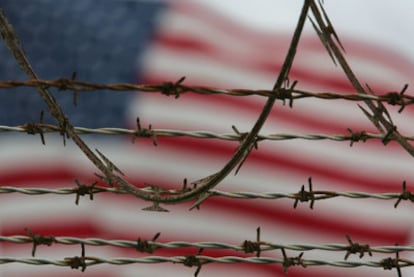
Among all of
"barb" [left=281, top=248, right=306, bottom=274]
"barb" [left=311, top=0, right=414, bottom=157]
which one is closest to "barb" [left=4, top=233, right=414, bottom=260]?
"barb" [left=281, top=248, right=306, bottom=274]

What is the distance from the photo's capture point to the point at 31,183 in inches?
133

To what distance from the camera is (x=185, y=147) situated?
140 inches

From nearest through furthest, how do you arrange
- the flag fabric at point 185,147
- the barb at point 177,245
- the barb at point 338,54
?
the barb at point 338,54, the barb at point 177,245, the flag fabric at point 185,147

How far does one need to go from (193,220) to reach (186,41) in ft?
2.42

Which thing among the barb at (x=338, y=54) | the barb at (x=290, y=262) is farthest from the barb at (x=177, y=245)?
the barb at (x=338, y=54)

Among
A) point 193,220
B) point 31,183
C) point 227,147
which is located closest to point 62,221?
point 31,183

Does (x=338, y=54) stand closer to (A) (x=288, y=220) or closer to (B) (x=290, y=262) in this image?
(B) (x=290, y=262)

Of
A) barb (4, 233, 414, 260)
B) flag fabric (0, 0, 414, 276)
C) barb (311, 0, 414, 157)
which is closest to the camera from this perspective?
barb (311, 0, 414, 157)

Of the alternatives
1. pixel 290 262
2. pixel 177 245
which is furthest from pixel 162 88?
pixel 290 262

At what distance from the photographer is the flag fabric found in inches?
135

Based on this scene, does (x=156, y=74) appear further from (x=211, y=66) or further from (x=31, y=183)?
(x=31, y=183)

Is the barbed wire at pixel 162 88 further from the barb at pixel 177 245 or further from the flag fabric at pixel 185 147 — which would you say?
the flag fabric at pixel 185 147

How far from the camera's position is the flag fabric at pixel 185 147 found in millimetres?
3422

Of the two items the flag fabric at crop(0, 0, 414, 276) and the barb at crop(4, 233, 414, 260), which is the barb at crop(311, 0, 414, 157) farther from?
the flag fabric at crop(0, 0, 414, 276)
